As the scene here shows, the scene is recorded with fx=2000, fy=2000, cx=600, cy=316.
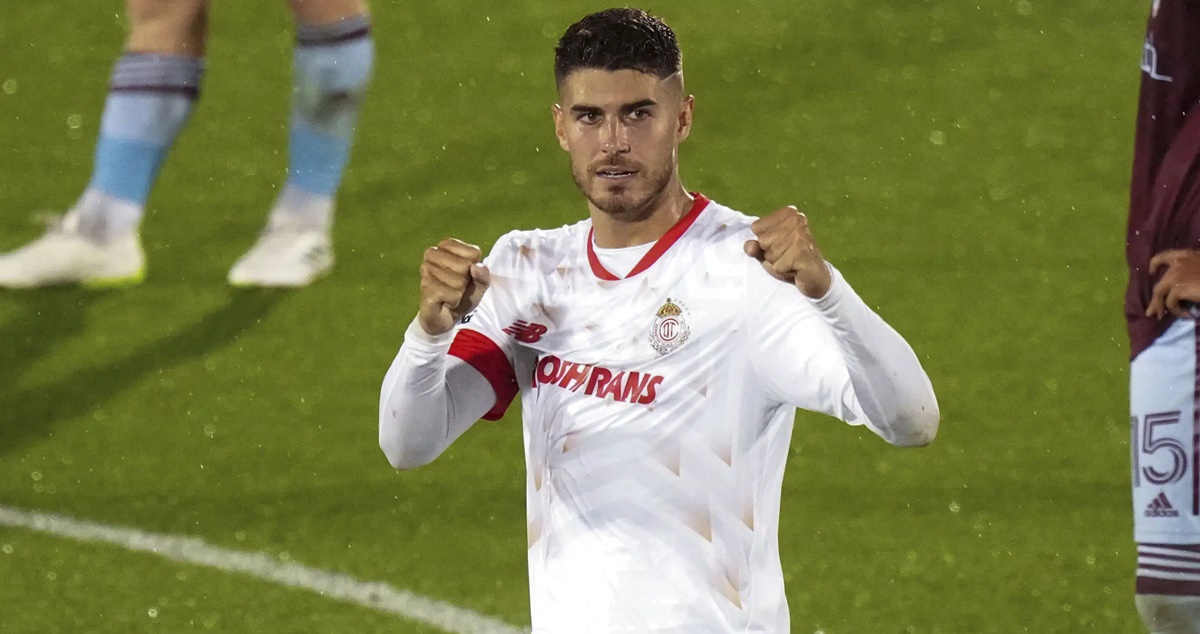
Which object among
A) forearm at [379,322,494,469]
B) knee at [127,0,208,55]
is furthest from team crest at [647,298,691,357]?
knee at [127,0,208,55]

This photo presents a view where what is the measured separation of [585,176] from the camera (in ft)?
10.3

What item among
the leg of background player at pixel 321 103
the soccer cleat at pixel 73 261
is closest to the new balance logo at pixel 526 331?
the leg of background player at pixel 321 103

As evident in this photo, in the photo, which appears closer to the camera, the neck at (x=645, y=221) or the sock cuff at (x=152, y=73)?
the neck at (x=645, y=221)

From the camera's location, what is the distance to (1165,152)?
12.0 feet

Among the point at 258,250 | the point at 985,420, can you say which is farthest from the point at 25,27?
the point at 985,420

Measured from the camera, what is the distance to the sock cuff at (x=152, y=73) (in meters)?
6.32

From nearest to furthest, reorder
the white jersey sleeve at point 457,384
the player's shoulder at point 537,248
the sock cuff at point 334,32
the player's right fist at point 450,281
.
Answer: the player's right fist at point 450,281, the white jersey sleeve at point 457,384, the player's shoulder at point 537,248, the sock cuff at point 334,32

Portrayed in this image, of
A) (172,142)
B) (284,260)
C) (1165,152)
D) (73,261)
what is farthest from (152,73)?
(1165,152)

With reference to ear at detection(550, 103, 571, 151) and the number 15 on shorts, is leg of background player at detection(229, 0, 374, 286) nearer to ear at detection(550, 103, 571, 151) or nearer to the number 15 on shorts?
ear at detection(550, 103, 571, 151)

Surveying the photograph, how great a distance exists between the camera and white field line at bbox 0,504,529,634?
500 centimetres

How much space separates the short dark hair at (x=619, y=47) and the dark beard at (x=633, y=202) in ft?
0.55

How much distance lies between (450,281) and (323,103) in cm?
385

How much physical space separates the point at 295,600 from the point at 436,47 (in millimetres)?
4131

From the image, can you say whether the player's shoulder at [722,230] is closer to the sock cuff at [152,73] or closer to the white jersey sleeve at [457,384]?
the white jersey sleeve at [457,384]
